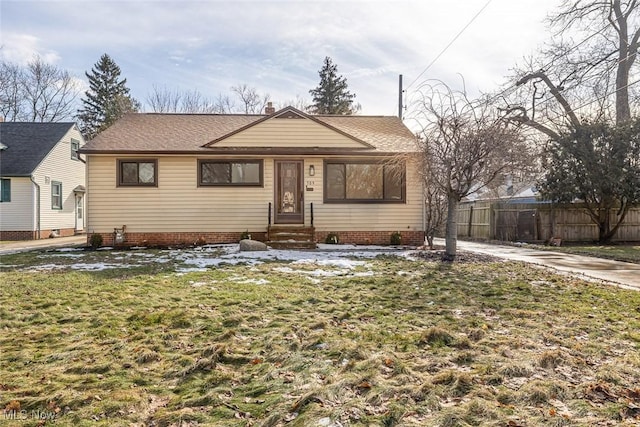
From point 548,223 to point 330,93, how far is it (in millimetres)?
25092

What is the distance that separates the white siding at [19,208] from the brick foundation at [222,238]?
7.69 metres

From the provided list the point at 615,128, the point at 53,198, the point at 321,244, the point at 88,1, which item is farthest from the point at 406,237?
the point at 53,198

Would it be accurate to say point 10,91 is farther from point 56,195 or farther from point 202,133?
point 202,133

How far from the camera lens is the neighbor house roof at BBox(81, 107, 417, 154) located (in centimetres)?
1309

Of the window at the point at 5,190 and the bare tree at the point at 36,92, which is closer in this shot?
the window at the point at 5,190

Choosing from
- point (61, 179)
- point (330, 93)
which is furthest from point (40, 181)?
point (330, 93)

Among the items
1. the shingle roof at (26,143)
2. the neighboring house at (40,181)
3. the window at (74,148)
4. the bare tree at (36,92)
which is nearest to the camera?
the neighboring house at (40,181)

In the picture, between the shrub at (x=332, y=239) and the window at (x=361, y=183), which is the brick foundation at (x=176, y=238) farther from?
the window at (x=361, y=183)

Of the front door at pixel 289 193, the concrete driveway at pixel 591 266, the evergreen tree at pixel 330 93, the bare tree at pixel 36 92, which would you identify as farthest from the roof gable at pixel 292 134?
the bare tree at pixel 36 92

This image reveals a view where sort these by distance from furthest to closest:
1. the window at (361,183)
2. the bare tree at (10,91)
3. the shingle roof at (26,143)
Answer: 1. the bare tree at (10,91)
2. the shingle roof at (26,143)
3. the window at (361,183)

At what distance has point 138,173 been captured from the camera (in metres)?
13.3

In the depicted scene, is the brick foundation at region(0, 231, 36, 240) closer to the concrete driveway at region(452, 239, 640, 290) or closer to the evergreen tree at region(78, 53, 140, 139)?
the concrete driveway at region(452, 239, 640, 290)

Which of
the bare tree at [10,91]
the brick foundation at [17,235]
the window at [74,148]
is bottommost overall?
the brick foundation at [17,235]

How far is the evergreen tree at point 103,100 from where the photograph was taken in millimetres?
37438
